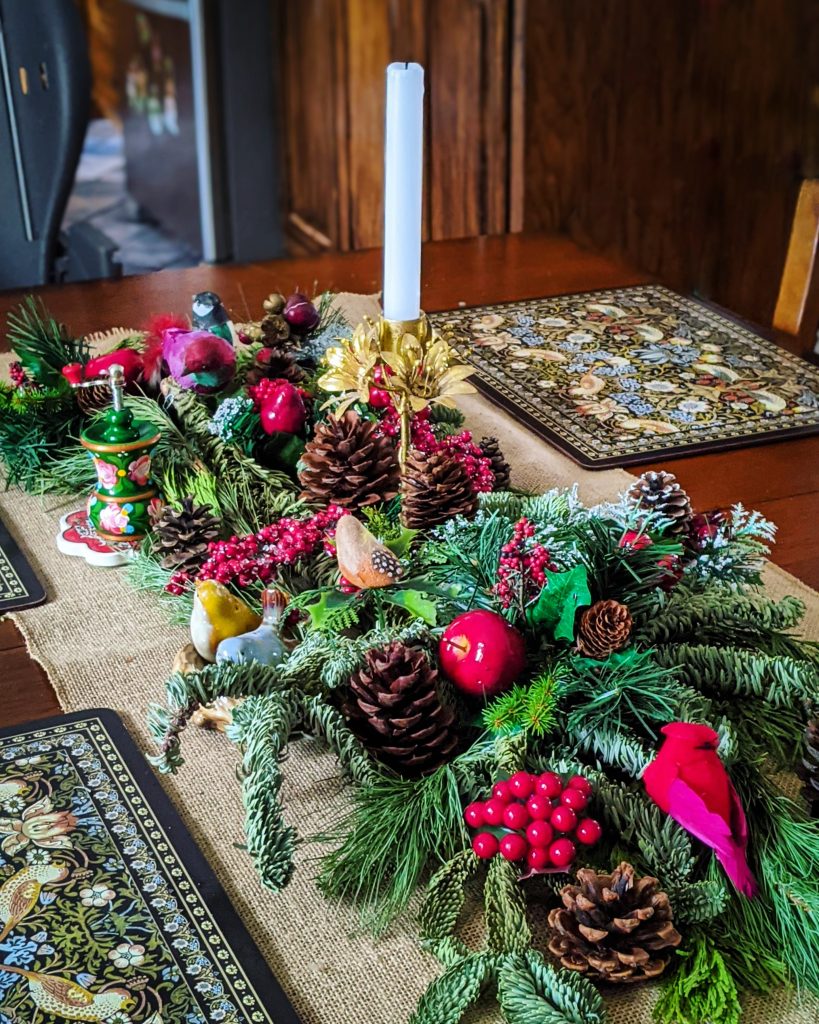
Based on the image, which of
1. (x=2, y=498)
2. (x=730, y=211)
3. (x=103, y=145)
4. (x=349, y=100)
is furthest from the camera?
(x=103, y=145)

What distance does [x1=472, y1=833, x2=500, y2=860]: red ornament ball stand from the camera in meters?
0.61

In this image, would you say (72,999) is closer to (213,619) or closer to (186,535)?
(213,619)

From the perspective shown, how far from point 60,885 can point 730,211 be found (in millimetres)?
2582

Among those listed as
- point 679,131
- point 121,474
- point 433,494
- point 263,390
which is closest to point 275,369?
point 263,390

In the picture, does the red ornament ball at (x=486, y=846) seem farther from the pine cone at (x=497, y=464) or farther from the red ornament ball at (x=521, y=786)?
the pine cone at (x=497, y=464)

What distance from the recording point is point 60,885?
0.61 m

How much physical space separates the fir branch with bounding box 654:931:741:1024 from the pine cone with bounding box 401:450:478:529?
0.36 m

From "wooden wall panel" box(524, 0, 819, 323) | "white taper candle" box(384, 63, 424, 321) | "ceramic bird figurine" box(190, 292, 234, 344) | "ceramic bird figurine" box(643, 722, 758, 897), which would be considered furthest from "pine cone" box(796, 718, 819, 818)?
"wooden wall panel" box(524, 0, 819, 323)

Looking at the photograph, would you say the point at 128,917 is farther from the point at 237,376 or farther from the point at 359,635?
the point at 237,376

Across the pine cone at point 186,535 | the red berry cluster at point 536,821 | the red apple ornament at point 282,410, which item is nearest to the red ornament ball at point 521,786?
the red berry cluster at point 536,821

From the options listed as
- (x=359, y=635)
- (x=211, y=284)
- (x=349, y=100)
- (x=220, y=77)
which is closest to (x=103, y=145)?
(x=220, y=77)

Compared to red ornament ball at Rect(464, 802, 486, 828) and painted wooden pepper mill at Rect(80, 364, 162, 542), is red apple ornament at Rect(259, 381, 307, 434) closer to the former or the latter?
painted wooden pepper mill at Rect(80, 364, 162, 542)

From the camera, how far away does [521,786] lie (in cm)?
61

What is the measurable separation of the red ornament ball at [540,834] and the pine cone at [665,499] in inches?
9.9
